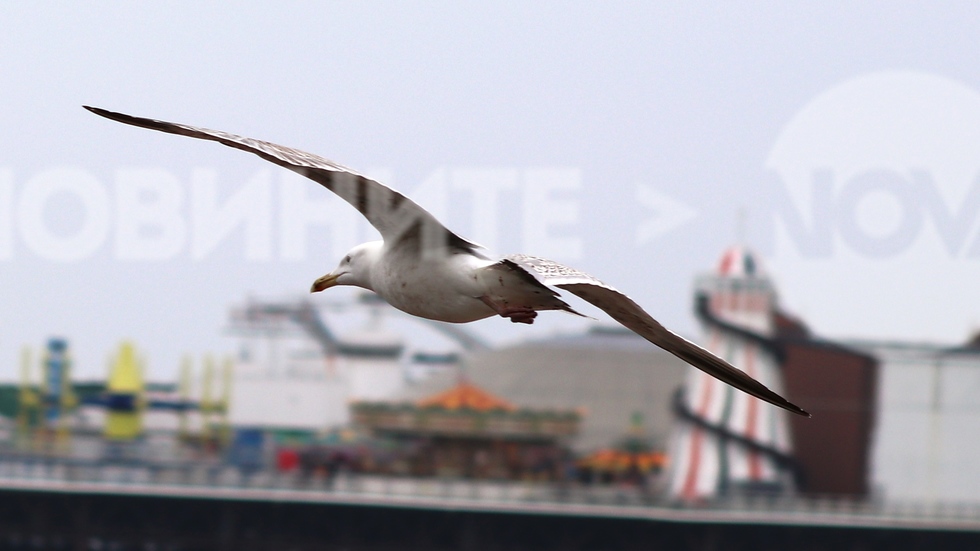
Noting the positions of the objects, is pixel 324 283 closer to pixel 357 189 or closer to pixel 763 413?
pixel 357 189

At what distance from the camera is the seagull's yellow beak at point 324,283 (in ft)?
35.7

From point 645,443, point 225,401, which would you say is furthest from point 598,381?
point 225,401

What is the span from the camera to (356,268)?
10.5m

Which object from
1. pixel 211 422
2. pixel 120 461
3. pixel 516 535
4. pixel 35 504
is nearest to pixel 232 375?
pixel 211 422

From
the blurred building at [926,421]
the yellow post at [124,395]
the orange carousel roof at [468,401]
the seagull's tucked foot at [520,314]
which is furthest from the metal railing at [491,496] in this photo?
the seagull's tucked foot at [520,314]

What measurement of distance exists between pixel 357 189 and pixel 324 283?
6.45 ft

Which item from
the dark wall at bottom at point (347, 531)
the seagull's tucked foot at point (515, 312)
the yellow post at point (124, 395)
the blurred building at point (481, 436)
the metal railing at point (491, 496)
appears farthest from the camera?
the yellow post at point (124, 395)

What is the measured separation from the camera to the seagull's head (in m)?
10.3

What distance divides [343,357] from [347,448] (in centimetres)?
545

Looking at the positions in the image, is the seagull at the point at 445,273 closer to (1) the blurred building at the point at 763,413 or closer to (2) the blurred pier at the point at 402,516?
(2) the blurred pier at the point at 402,516

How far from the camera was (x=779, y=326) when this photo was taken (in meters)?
59.6

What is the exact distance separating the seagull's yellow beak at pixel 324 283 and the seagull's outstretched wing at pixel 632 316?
182 centimetres

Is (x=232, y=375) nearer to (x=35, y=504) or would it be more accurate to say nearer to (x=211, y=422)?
(x=211, y=422)

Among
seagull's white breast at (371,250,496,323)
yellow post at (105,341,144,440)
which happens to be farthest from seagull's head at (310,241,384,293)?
yellow post at (105,341,144,440)
